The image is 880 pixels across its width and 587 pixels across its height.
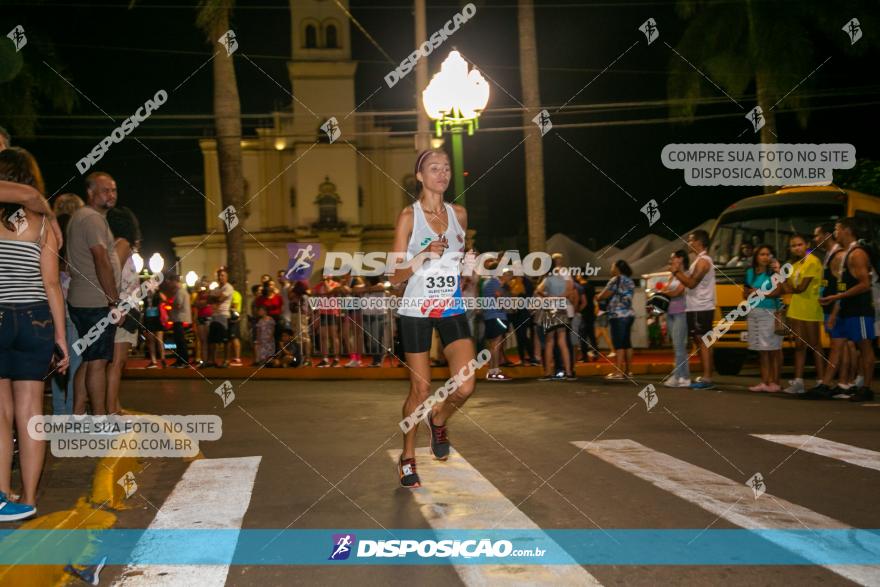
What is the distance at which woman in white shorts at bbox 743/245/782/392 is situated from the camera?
12.6 m

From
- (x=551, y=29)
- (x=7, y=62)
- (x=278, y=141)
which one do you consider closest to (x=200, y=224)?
(x=278, y=141)

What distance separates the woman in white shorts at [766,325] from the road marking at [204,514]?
782 cm

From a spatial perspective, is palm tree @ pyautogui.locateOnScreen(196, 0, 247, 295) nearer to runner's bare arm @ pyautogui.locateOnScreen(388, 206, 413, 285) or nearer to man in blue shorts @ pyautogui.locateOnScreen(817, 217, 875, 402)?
man in blue shorts @ pyautogui.locateOnScreen(817, 217, 875, 402)

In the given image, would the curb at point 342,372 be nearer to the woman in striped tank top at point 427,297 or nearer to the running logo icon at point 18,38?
the woman in striped tank top at point 427,297

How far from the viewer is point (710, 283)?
13.4m

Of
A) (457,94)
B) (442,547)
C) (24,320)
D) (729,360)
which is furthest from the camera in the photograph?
(457,94)

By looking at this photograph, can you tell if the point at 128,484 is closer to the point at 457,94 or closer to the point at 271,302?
the point at 271,302

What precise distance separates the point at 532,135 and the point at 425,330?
15.3 metres

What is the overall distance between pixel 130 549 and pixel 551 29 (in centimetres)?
3370

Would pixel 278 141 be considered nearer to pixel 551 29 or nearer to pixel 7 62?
pixel 551 29

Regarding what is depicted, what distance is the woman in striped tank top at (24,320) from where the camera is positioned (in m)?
5.31

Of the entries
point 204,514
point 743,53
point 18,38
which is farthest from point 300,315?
point 743,53

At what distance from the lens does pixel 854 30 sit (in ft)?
78.4

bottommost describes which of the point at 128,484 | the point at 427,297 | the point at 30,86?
the point at 128,484
